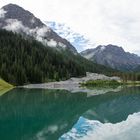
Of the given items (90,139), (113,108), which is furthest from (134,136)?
(113,108)

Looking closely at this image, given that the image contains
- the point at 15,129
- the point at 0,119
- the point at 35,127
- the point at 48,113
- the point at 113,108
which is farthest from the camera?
the point at 113,108

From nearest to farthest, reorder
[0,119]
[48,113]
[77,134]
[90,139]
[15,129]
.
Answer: [90,139] < [77,134] < [15,129] < [0,119] < [48,113]

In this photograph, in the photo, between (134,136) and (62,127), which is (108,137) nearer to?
(134,136)

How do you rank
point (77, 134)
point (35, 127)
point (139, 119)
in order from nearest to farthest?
point (77, 134), point (35, 127), point (139, 119)

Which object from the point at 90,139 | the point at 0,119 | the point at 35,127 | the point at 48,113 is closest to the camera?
the point at 90,139

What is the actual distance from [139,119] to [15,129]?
25.2 meters

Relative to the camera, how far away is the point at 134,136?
4181 cm

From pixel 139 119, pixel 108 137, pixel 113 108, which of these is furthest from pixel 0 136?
pixel 113 108

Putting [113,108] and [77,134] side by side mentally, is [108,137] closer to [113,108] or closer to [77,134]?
[77,134]

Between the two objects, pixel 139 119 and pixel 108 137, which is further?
pixel 139 119

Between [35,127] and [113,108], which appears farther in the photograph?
[113,108]

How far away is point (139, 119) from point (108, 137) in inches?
877

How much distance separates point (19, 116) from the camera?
62125 mm

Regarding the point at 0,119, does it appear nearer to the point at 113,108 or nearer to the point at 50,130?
the point at 50,130
